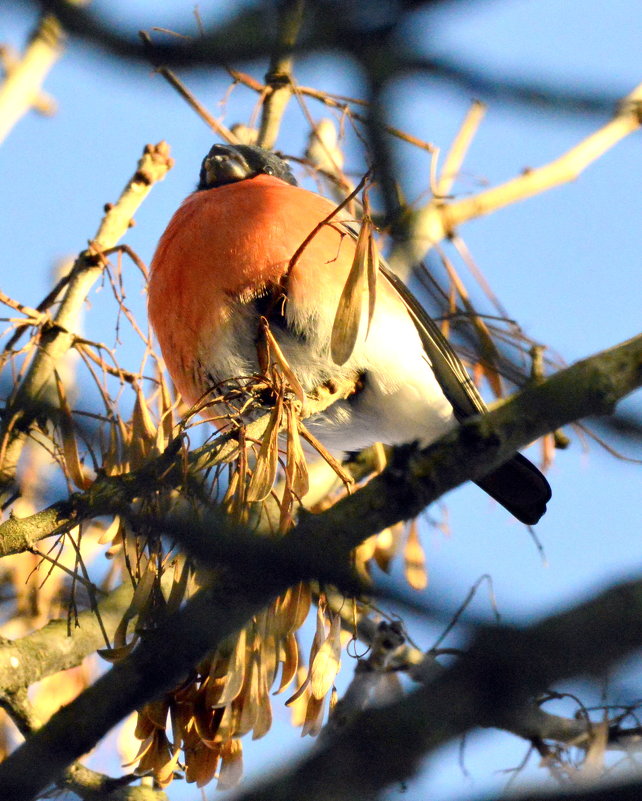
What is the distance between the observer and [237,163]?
14.1 feet

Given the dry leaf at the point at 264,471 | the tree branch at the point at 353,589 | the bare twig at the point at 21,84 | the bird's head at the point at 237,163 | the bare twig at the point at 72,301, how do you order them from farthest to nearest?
1. the bird's head at the point at 237,163
2. the bare twig at the point at 21,84
3. the bare twig at the point at 72,301
4. the dry leaf at the point at 264,471
5. the tree branch at the point at 353,589

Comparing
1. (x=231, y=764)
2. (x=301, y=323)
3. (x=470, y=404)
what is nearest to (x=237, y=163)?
(x=301, y=323)

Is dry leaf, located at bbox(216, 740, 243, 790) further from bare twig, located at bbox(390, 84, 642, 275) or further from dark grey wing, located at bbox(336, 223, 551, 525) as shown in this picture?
bare twig, located at bbox(390, 84, 642, 275)

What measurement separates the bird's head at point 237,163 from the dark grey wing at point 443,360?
35.3 inches

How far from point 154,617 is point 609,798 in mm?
1577

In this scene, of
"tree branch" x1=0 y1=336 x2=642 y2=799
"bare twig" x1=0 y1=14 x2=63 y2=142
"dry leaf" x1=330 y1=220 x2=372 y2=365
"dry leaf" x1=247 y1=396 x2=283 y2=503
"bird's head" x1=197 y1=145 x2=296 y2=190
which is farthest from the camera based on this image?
"bird's head" x1=197 y1=145 x2=296 y2=190

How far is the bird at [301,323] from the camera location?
3.42m

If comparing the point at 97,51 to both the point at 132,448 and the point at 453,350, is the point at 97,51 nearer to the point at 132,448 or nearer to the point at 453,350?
the point at 132,448

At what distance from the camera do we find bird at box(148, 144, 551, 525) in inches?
135

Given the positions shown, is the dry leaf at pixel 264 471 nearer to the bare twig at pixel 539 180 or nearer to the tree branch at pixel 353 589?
the tree branch at pixel 353 589

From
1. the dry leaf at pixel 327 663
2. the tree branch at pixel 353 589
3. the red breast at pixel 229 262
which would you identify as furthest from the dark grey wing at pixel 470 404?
the tree branch at pixel 353 589

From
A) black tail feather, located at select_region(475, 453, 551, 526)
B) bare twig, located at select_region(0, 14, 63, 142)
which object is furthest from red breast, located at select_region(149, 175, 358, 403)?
black tail feather, located at select_region(475, 453, 551, 526)

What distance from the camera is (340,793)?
0.93m

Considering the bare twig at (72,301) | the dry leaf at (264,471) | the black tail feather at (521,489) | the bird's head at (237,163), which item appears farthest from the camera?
the bird's head at (237,163)
